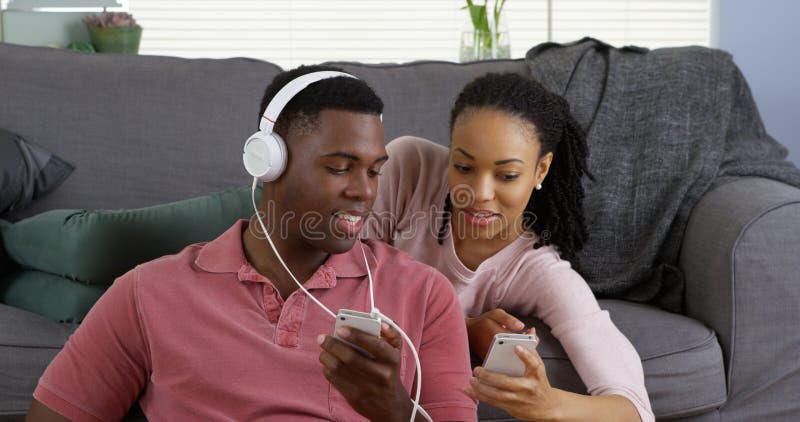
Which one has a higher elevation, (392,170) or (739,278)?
(392,170)

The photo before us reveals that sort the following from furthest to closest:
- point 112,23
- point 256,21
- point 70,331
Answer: point 256,21
point 112,23
point 70,331

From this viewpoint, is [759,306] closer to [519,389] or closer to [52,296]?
[519,389]

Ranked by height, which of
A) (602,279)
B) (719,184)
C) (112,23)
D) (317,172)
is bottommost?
(602,279)

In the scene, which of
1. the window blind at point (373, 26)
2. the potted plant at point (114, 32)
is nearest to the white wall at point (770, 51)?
the window blind at point (373, 26)

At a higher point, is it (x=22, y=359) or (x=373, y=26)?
(x=373, y=26)

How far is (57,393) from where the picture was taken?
1.11 meters

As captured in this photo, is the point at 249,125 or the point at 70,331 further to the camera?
the point at 249,125

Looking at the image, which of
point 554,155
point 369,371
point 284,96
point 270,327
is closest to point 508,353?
point 369,371

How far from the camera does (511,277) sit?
1562 mm

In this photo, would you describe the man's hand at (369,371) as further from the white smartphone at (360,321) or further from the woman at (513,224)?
the woman at (513,224)

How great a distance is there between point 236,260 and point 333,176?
0.19 m

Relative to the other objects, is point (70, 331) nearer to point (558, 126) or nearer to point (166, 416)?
point (166, 416)

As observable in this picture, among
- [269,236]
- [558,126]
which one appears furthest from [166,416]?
[558,126]

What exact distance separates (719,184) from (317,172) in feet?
3.52
